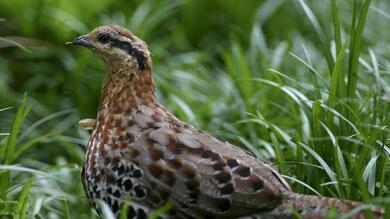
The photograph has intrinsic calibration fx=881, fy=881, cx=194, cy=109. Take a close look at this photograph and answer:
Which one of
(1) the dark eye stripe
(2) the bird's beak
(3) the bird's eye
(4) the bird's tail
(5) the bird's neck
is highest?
(2) the bird's beak

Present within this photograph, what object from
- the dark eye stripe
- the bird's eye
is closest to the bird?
the dark eye stripe

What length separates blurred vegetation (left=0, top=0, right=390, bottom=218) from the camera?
4.05 m

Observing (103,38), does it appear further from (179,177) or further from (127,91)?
(179,177)

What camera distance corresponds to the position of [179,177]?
3.60 meters

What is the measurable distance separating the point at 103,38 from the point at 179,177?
0.91m

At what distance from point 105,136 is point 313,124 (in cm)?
96

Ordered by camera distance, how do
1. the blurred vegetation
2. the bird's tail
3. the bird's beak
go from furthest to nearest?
the bird's beak
the blurred vegetation
the bird's tail

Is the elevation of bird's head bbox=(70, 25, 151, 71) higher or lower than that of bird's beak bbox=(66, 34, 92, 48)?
lower

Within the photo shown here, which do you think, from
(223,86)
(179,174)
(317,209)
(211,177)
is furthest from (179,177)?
(223,86)

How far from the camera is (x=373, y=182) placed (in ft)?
12.5

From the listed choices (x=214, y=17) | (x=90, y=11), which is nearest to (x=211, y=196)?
(x=90, y=11)

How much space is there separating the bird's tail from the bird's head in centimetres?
99

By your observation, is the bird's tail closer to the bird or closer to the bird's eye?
the bird

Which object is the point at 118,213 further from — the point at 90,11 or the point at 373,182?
the point at 90,11
